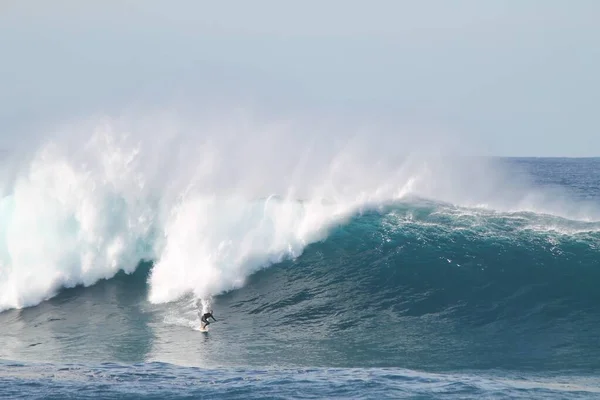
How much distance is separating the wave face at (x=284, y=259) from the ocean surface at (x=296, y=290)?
63 millimetres

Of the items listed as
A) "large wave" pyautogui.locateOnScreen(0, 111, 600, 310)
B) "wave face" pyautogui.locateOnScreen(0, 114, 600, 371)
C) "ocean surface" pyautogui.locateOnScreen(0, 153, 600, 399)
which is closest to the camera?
"ocean surface" pyautogui.locateOnScreen(0, 153, 600, 399)

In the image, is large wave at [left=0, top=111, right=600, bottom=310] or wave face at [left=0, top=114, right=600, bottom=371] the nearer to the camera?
wave face at [left=0, top=114, right=600, bottom=371]

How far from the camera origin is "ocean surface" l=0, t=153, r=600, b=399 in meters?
13.1

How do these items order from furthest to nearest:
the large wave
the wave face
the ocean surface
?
the large wave → the wave face → the ocean surface

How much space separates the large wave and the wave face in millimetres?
57

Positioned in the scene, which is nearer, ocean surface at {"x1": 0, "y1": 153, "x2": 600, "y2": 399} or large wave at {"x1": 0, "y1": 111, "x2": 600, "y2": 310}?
ocean surface at {"x1": 0, "y1": 153, "x2": 600, "y2": 399}

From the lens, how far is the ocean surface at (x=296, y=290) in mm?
13133

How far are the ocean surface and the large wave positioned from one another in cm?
7

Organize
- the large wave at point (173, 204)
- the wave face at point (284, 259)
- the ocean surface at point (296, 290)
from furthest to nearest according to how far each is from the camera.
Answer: the large wave at point (173, 204) < the wave face at point (284, 259) < the ocean surface at point (296, 290)

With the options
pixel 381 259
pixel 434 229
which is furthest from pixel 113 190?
pixel 434 229

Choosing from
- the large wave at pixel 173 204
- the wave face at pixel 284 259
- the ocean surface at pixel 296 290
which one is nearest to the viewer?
the ocean surface at pixel 296 290

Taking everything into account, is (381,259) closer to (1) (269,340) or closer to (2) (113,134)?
(1) (269,340)

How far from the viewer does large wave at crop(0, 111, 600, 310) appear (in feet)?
68.5

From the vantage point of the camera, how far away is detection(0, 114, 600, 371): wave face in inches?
621
